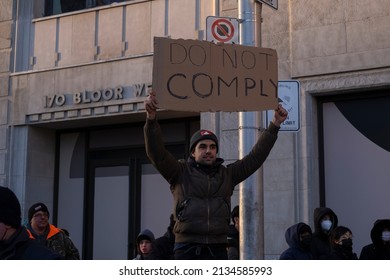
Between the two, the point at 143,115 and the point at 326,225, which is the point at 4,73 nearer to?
the point at 143,115

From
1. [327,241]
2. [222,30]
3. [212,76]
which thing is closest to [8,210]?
[212,76]

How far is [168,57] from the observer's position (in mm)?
5812

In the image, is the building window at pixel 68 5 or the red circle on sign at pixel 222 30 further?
the building window at pixel 68 5

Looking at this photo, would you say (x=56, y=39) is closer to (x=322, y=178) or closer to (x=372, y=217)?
(x=322, y=178)

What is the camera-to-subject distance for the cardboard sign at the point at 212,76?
18.7 feet

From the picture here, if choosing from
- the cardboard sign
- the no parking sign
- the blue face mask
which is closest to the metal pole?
the no parking sign

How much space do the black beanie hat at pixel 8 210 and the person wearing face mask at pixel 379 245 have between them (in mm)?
5397

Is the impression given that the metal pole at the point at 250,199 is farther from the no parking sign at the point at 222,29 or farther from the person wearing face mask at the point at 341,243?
the person wearing face mask at the point at 341,243

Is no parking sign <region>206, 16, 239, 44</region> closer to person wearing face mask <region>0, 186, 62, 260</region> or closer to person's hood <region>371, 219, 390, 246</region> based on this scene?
person's hood <region>371, 219, 390, 246</region>

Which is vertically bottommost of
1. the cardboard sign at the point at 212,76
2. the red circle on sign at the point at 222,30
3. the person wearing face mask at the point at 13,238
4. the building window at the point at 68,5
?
the person wearing face mask at the point at 13,238

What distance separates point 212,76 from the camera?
5953 millimetres

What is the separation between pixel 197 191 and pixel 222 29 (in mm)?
2922

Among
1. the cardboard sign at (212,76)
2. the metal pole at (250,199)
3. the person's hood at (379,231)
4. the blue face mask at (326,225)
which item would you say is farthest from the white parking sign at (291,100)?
the person's hood at (379,231)

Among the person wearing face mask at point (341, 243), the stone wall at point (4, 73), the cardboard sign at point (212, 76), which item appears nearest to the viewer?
the cardboard sign at point (212, 76)
